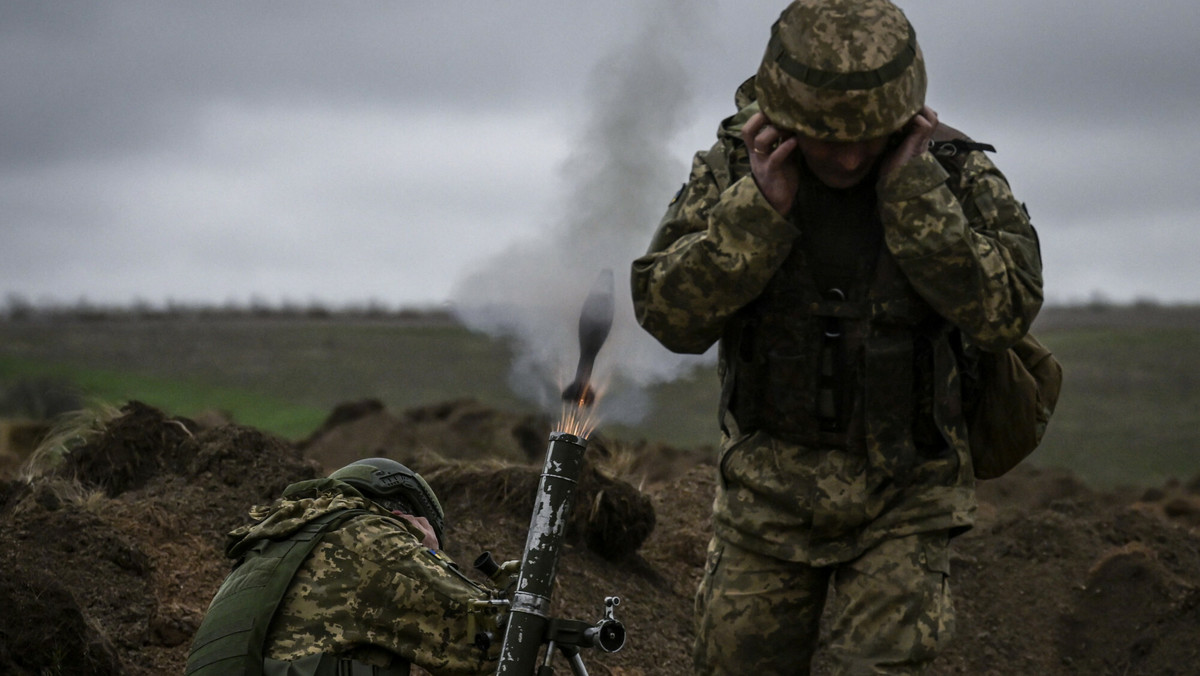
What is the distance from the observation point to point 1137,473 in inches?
813

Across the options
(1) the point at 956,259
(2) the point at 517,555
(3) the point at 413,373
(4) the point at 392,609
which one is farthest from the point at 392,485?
(3) the point at 413,373

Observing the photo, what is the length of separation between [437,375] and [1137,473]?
46.7ft

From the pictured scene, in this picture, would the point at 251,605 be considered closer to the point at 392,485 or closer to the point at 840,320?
the point at 392,485

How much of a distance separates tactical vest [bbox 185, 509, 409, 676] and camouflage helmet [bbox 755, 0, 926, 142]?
2044 millimetres

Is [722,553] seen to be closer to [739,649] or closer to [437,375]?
[739,649]

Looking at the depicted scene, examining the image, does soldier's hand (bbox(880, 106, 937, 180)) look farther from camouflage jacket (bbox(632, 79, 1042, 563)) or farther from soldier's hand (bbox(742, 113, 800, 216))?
soldier's hand (bbox(742, 113, 800, 216))

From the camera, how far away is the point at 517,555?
7730mm

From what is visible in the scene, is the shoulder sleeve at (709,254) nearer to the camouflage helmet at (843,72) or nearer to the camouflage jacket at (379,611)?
the camouflage helmet at (843,72)

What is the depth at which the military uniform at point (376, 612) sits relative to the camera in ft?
14.6

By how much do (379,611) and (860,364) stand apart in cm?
173

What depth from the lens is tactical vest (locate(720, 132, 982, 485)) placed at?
13.4 feet

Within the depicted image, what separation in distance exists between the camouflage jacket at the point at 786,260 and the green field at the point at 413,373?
17176mm

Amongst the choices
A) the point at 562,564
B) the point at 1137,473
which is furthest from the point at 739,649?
the point at 1137,473

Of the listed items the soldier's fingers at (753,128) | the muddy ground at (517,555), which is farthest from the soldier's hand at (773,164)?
the muddy ground at (517,555)
